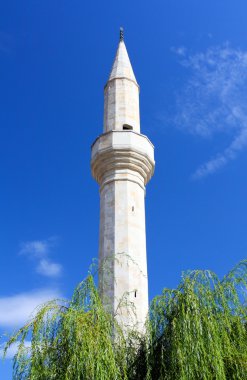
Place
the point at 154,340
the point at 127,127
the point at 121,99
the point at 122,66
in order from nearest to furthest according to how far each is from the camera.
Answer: the point at 154,340
the point at 127,127
the point at 121,99
the point at 122,66

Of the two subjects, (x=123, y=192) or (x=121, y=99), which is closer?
(x=123, y=192)

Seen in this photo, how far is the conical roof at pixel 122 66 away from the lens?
14.3 m

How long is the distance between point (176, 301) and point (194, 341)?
→ 0.91m

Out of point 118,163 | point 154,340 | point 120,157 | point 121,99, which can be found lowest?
point 154,340

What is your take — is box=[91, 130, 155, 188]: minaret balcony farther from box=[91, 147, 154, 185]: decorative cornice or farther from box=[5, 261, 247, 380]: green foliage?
box=[5, 261, 247, 380]: green foliage

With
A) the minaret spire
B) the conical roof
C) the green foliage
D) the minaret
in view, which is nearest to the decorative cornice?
the minaret

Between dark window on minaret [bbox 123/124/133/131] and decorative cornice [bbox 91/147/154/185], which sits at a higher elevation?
dark window on minaret [bbox 123/124/133/131]

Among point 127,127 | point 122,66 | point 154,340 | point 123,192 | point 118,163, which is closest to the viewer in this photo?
point 154,340

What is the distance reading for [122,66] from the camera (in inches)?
577

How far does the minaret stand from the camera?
10.7 meters

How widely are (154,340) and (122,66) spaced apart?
8884mm

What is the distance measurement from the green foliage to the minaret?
1.73 meters

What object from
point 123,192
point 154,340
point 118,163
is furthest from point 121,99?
point 154,340

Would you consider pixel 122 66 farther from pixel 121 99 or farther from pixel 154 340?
pixel 154 340
